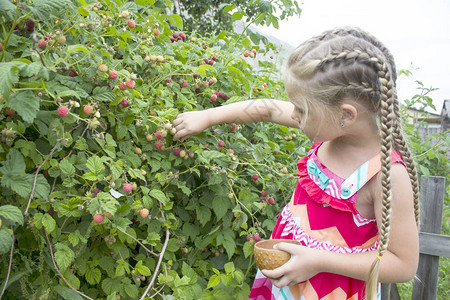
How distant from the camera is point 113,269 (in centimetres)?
148

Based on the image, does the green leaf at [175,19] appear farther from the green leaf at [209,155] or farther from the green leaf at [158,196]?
the green leaf at [158,196]

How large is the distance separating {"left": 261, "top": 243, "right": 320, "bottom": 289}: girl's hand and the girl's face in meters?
0.36

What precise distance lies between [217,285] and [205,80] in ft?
2.97

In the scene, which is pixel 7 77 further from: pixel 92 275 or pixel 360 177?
pixel 360 177

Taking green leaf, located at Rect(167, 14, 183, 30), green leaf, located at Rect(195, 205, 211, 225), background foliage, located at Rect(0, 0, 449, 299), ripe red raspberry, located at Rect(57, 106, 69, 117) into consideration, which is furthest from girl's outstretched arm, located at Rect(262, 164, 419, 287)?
green leaf, located at Rect(167, 14, 183, 30)

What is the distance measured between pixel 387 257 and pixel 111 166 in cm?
89

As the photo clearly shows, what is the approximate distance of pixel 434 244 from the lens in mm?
2918

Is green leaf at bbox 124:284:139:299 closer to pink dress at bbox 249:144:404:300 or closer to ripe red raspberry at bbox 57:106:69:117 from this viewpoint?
pink dress at bbox 249:144:404:300

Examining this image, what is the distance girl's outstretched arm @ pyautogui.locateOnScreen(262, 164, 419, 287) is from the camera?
Answer: 1.21 m

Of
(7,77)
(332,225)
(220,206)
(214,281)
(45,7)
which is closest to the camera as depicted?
(7,77)

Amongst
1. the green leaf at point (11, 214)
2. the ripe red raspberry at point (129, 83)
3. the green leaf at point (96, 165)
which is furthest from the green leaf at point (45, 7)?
the green leaf at point (11, 214)

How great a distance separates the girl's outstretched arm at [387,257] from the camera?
1205mm

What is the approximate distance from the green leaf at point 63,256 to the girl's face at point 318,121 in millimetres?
832

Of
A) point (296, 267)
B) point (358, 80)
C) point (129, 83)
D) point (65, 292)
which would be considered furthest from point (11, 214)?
point (358, 80)
